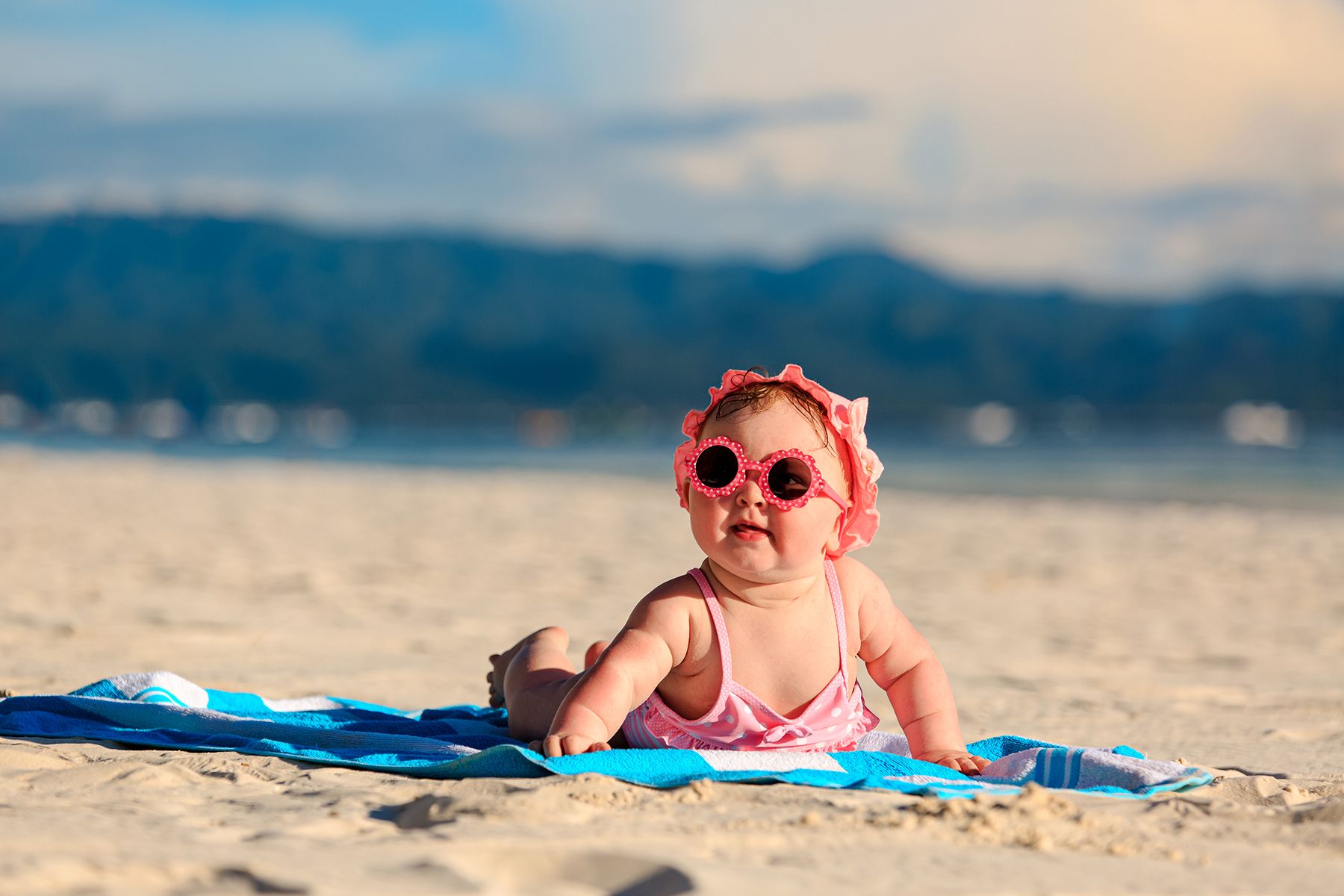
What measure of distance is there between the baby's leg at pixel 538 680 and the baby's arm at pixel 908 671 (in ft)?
2.02

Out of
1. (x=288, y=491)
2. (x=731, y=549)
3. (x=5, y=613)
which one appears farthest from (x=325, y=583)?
(x=288, y=491)

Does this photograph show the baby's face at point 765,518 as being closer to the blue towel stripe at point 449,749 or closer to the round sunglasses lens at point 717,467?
the round sunglasses lens at point 717,467

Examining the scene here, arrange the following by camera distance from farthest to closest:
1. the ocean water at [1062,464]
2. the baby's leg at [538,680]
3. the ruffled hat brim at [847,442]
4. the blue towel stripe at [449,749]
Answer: the ocean water at [1062,464]
the baby's leg at [538,680]
the ruffled hat brim at [847,442]
the blue towel stripe at [449,749]

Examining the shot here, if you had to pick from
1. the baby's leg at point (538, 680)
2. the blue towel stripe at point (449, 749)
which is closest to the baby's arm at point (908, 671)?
the blue towel stripe at point (449, 749)

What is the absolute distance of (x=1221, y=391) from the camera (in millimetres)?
101375

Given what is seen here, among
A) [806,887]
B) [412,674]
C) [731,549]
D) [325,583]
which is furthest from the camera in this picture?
[325,583]

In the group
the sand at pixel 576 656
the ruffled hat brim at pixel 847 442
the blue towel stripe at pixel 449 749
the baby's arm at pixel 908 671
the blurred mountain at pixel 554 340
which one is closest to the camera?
the sand at pixel 576 656

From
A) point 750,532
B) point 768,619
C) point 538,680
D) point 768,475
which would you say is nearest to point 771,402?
point 768,475

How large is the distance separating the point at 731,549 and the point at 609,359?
118m

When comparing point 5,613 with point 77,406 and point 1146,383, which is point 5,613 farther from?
point 1146,383

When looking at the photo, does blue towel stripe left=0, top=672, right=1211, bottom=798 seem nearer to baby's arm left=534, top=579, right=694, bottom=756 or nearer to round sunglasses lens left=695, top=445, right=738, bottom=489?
baby's arm left=534, top=579, right=694, bottom=756

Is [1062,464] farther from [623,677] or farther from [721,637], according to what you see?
[623,677]

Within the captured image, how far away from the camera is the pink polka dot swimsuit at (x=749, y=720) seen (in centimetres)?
265

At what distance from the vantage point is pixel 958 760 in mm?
2732
